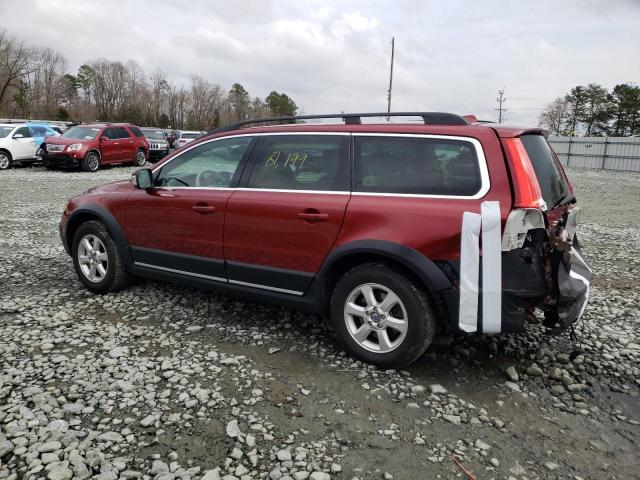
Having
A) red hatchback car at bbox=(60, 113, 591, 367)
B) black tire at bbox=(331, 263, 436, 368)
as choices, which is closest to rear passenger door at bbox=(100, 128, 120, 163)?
red hatchback car at bbox=(60, 113, 591, 367)

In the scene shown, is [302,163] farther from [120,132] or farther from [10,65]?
[10,65]

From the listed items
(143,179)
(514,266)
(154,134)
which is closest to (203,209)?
(143,179)

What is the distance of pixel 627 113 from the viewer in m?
54.7

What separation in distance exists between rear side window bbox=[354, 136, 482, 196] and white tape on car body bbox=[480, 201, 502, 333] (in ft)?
0.65

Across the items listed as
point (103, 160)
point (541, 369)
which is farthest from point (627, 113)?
point (541, 369)

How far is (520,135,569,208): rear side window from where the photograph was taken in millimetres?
3252

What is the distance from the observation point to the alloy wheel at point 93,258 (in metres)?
4.79

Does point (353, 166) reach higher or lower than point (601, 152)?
lower

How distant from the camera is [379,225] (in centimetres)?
329

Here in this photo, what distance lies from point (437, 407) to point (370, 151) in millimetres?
1765

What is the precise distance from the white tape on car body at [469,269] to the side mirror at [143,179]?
9.26 ft

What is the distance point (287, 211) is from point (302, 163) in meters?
0.41

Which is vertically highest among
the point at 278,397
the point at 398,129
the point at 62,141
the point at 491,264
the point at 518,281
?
the point at 398,129

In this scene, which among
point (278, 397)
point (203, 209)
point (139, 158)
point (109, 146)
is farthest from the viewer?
point (139, 158)
